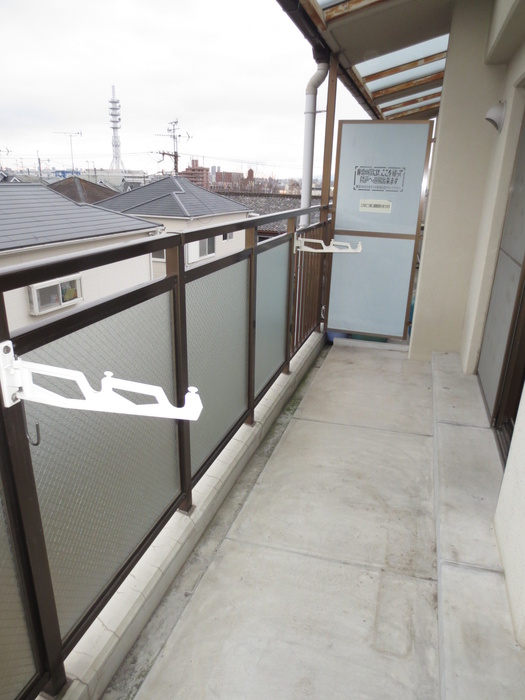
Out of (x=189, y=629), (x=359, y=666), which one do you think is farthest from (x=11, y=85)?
(x=359, y=666)

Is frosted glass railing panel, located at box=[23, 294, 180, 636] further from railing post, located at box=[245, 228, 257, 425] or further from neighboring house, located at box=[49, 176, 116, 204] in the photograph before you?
neighboring house, located at box=[49, 176, 116, 204]

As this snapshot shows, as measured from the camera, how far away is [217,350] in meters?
2.11

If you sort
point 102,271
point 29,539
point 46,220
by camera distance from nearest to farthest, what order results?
point 29,539
point 46,220
point 102,271

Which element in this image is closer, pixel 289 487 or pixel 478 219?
pixel 289 487

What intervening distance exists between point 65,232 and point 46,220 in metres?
0.64

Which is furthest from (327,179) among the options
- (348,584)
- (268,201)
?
(348,584)

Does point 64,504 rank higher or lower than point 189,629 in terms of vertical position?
higher

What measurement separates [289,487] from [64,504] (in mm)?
1393

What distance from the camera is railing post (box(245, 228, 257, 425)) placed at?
2346 mm

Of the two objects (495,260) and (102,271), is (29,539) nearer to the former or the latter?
(495,260)

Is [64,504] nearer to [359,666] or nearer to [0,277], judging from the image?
[0,277]

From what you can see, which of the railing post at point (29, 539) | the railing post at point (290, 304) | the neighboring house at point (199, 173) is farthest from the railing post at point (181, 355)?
the neighboring house at point (199, 173)

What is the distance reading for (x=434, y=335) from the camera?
4066 millimetres

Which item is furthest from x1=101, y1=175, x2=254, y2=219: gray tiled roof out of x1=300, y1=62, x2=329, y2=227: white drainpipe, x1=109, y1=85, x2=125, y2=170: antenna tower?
x1=300, y1=62, x2=329, y2=227: white drainpipe
